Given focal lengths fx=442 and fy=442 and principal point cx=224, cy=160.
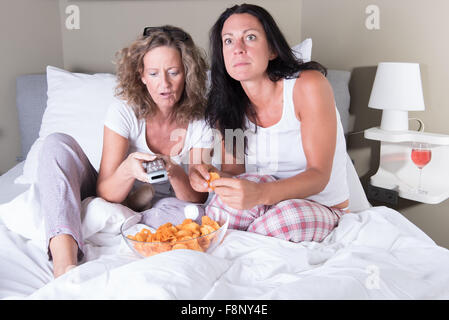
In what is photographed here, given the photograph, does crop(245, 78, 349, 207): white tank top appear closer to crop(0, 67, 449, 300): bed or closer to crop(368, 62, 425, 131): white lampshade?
crop(0, 67, 449, 300): bed

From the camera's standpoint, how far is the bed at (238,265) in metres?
0.87

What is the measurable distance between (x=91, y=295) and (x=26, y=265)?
0.36 metres

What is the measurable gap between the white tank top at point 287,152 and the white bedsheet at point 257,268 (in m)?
0.17

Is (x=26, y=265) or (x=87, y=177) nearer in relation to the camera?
(x=26, y=265)

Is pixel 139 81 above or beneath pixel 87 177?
above

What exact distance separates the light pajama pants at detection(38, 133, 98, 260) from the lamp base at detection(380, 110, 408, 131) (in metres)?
1.21

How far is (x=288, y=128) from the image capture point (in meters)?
1.45

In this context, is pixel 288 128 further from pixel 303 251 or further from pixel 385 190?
pixel 385 190

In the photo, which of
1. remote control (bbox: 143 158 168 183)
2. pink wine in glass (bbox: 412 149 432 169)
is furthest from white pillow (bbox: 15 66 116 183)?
pink wine in glass (bbox: 412 149 432 169)

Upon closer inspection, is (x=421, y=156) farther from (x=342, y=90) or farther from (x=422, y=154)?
(x=342, y=90)

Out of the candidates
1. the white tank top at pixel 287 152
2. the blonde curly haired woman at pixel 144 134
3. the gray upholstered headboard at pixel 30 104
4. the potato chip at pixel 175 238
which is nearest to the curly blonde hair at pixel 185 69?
the blonde curly haired woman at pixel 144 134

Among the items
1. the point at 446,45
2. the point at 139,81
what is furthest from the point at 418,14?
the point at 139,81

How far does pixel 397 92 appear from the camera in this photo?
1.77 meters
